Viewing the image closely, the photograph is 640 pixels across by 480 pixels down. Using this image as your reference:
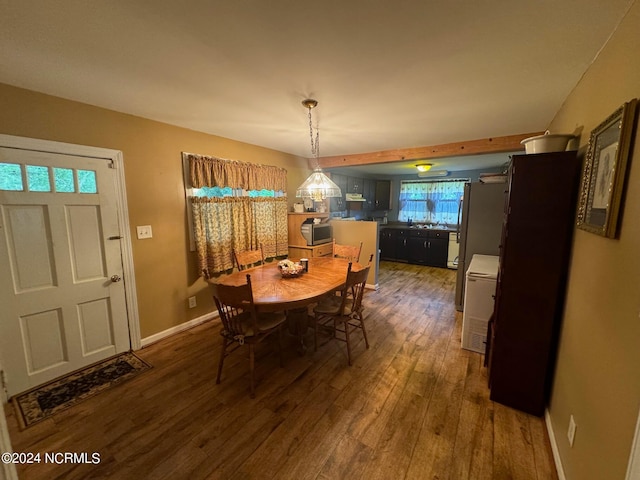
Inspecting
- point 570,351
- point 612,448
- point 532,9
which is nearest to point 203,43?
point 532,9

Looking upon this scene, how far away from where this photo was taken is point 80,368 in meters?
2.36

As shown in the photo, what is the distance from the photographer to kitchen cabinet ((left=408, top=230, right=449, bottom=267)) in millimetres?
6004

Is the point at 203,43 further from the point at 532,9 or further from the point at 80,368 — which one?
the point at 80,368

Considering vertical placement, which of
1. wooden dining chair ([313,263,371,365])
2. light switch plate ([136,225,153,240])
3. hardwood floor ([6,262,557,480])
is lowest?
hardwood floor ([6,262,557,480])

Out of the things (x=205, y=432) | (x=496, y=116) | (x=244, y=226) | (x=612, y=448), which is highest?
(x=496, y=116)

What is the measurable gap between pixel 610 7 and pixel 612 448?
1.82 meters

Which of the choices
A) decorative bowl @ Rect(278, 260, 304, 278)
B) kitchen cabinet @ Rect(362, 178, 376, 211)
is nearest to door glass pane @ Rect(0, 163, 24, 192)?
decorative bowl @ Rect(278, 260, 304, 278)

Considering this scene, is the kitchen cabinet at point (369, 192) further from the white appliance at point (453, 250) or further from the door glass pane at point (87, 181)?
the door glass pane at point (87, 181)

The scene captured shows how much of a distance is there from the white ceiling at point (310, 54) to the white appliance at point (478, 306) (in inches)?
61.2

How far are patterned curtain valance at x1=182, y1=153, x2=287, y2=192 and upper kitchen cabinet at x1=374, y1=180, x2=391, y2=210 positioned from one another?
12.0 ft

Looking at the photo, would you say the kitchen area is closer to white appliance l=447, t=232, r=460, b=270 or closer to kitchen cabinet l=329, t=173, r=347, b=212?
white appliance l=447, t=232, r=460, b=270

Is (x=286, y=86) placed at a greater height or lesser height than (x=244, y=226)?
greater

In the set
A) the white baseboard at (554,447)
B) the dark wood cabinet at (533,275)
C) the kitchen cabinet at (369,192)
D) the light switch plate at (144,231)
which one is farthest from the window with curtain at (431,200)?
the light switch plate at (144,231)

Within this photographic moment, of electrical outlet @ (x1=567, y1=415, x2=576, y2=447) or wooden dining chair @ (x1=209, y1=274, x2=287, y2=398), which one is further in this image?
wooden dining chair @ (x1=209, y1=274, x2=287, y2=398)
